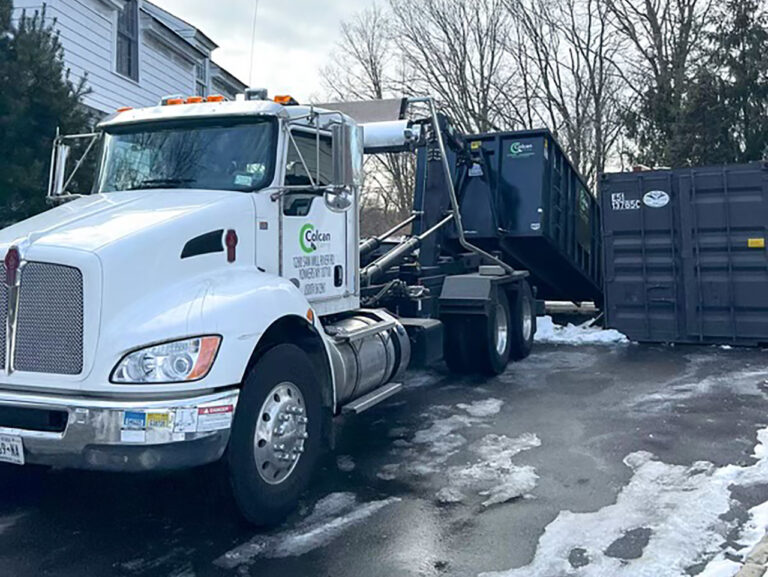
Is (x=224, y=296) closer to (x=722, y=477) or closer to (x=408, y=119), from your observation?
(x=722, y=477)

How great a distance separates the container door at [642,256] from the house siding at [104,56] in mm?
8511

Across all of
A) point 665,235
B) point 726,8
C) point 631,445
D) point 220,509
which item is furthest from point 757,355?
point 726,8

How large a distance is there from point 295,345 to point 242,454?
0.93 m

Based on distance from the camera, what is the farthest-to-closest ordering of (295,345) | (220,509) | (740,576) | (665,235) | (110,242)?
(665,235) < (295,345) < (220,509) < (110,242) < (740,576)

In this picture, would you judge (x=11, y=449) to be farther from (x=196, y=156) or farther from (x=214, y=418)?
(x=196, y=156)

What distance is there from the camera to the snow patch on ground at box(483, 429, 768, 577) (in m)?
4.04

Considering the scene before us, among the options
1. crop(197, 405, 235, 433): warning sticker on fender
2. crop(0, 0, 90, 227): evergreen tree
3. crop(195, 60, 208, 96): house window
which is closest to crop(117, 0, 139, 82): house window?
crop(195, 60, 208, 96): house window

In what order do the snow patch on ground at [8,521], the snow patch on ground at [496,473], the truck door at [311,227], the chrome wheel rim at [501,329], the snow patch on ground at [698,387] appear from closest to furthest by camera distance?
the snow patch on ground at [8,521] → the snow patch on ground at [496,473] → the truck door at [311,227] → the snow patch on ground at [698,387] → the chrome wheel rim at [501,329]

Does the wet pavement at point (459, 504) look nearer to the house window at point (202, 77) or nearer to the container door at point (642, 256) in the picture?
the container door at point (642, 256)

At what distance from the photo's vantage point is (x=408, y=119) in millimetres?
8953

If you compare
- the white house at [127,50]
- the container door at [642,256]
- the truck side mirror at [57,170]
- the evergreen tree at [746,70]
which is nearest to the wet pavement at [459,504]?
the truck side mirror at [57,170]

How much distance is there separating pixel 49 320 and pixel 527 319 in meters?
7.80

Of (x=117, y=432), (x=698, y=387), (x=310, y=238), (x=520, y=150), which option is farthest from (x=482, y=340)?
(x=117, y=432)

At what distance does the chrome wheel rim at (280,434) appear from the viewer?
15.1 feet
